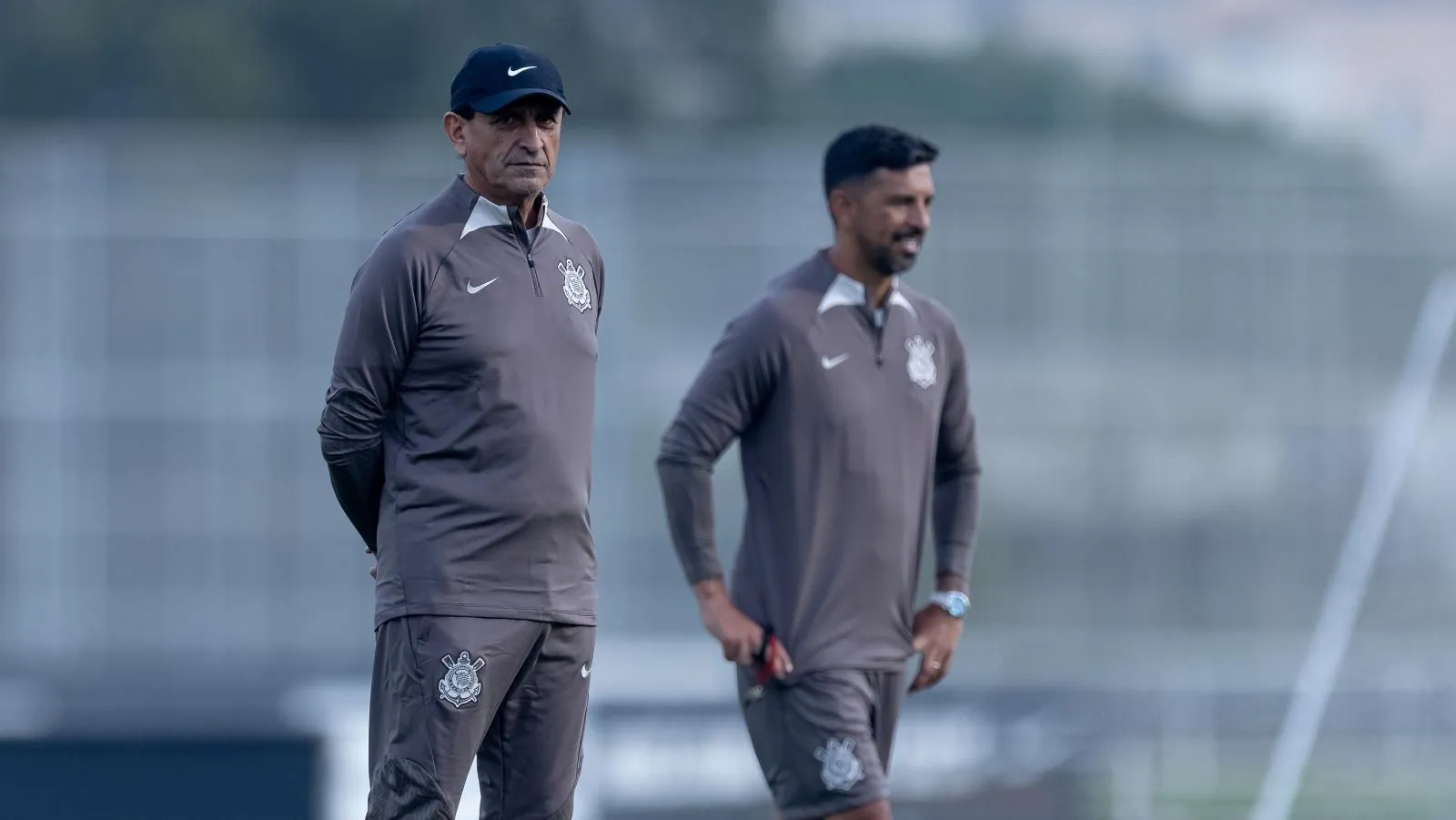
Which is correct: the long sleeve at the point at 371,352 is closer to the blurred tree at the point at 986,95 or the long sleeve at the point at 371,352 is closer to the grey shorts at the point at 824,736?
the grey shorts at the point at 824,736

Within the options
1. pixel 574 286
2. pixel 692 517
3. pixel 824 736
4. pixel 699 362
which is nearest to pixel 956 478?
pixel 692 517

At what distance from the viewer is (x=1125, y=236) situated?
2038 centimetres

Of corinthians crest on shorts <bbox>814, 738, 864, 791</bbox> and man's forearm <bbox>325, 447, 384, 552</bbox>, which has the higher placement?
man's forearm <bbox>325, 447, 384, 552</bbox>

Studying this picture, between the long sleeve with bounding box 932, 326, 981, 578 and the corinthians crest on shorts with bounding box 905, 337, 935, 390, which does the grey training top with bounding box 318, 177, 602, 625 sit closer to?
the corinthians crest on shorts with bounding box 905, 337, 935, 390

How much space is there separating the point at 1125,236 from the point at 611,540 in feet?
18.2

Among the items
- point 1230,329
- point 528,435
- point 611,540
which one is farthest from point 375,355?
point 1230,329

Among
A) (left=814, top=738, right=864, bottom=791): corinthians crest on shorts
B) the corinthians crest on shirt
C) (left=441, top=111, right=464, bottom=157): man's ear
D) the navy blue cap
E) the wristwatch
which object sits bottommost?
(left=814, top=738, right=864, bottom=791): corinthians crest on shorts

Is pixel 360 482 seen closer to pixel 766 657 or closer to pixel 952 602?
pixel 766 657

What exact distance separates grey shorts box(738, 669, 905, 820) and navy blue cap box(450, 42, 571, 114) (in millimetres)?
1844

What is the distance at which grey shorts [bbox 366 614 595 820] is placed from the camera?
4.65 meters

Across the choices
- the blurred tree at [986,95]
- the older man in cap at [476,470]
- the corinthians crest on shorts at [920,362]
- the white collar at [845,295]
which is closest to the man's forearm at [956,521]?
the corinthians crest on shorts at [920,362]

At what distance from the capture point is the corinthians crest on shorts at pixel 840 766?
575cm

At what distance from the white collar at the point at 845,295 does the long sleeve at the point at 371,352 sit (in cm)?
162

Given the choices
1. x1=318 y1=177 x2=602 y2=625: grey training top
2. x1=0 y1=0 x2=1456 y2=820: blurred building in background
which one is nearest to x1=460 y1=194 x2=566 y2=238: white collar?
x1=318 y1=177 x2=602 y2=625: grey training top
